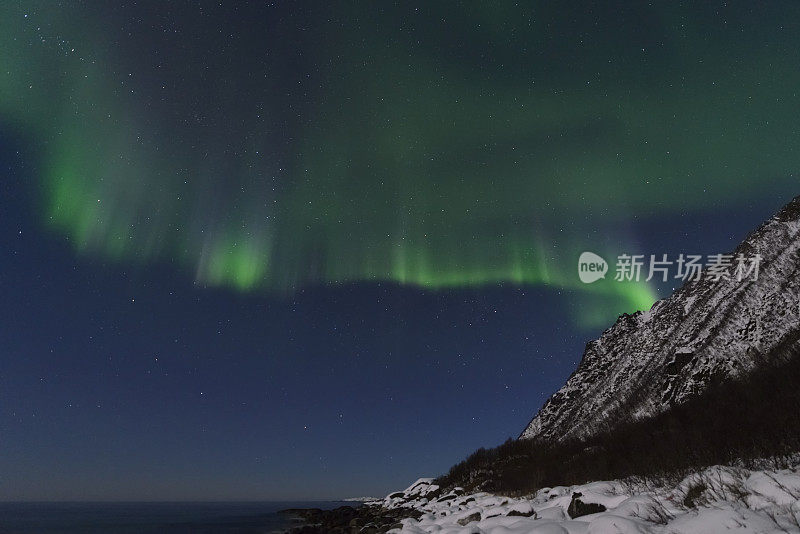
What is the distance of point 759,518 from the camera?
391 cm

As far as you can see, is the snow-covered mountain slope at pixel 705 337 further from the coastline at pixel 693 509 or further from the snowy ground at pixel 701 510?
the snowy ground at pixel 701 510

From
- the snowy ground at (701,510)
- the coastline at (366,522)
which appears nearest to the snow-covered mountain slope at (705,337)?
the coastline at (366,522)

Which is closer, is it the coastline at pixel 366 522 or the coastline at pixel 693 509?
the coastline at pixel 693 509

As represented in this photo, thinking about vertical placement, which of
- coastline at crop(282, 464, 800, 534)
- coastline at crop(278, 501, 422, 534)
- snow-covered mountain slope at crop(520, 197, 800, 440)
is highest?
snow-covered mountain slope at crop(520, 197, 800, 440)

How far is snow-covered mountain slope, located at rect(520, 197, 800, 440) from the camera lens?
3366 centimetres

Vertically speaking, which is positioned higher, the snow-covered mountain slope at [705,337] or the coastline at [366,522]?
the snow-covered mountain slope at [705,337]

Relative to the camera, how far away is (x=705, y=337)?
38.8 m

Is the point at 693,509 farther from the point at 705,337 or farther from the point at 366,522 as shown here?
the point at 705,337

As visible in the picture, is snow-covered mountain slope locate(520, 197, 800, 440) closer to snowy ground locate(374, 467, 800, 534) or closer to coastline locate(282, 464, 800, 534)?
coastline locate(282, 464, 800, 534)

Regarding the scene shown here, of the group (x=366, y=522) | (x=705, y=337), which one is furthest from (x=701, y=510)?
(x=705, y=337)

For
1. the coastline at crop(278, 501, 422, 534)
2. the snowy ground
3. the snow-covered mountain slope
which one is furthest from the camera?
the snow-covered mountain slope

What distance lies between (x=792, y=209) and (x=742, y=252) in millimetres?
6875

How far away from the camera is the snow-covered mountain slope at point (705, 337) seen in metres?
33.7

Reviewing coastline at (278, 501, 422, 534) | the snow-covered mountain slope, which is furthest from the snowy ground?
the snow-covered mountain slope
